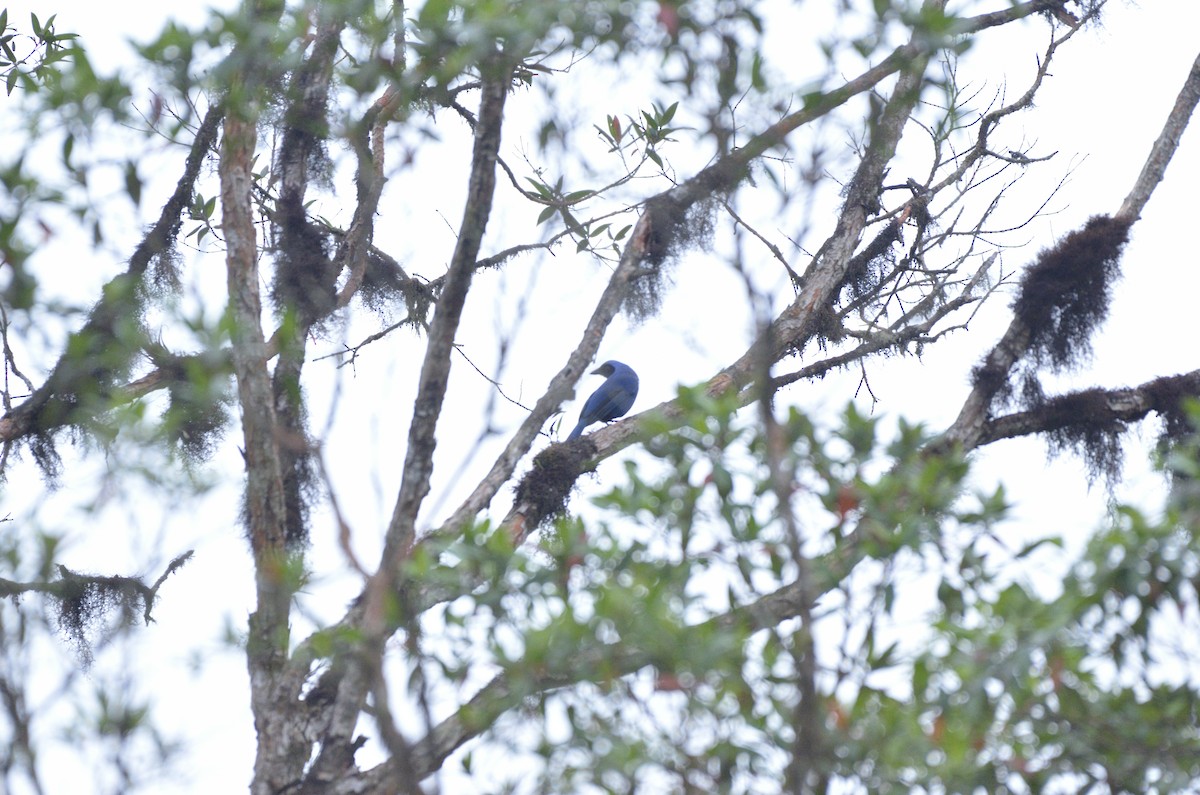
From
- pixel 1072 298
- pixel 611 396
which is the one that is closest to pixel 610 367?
pixel 611 396

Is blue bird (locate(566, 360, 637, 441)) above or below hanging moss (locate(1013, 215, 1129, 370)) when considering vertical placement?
above

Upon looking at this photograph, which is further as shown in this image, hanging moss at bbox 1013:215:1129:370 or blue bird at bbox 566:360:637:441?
blue bird at bbox 566:360:637:441

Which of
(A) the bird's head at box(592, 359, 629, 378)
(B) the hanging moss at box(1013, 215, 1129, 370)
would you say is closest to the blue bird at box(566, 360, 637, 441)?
(A) the bird's head at box(592, 359, 629, 378)

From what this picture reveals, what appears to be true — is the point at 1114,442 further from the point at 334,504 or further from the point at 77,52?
the point at 77,52

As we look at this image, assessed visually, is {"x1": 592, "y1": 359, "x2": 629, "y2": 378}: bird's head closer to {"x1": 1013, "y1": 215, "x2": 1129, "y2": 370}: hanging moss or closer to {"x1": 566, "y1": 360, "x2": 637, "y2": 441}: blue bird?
{"x1": 566, "y1": 360, "x2": 637, "y2": 441}: blue bird

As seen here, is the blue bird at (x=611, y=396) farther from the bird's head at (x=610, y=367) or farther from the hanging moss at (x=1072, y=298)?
the hanging moss at (x=1072, y=298)

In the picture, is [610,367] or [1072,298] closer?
[1072,298]

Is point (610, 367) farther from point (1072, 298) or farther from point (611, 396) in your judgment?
point (1072, 298)

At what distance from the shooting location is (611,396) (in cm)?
970

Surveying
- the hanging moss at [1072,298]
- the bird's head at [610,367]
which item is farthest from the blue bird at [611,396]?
the hanging moss at [1072,298]

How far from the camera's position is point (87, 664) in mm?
5594

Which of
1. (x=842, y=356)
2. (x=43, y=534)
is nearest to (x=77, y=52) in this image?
(x=43, y=534)

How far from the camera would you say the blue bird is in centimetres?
974

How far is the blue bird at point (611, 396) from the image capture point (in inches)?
384
